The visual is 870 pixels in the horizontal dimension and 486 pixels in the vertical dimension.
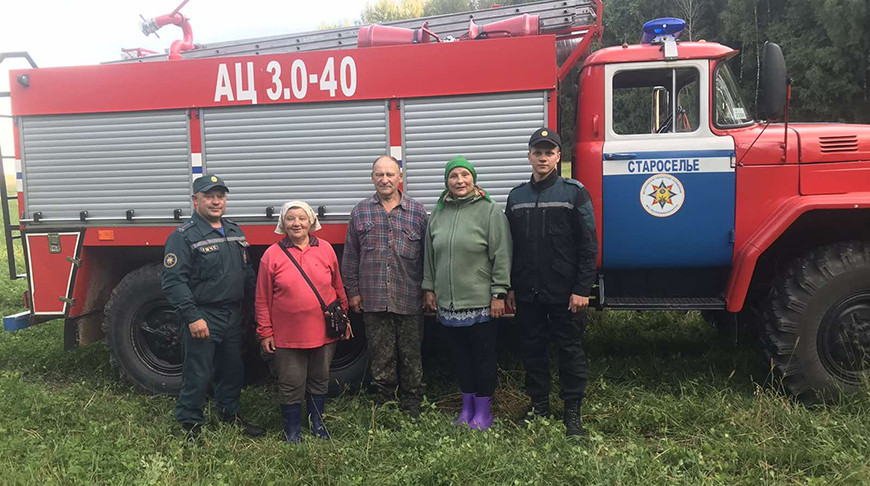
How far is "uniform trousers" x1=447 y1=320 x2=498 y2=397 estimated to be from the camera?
12.3 ft

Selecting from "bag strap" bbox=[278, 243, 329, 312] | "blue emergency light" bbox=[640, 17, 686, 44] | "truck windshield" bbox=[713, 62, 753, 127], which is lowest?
"bag strap" bbox=[278, 243, 329, 312]

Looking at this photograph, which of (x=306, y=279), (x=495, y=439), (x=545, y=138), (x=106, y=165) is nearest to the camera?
(x=495, y=439)

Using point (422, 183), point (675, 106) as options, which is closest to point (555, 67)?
point (675, 106)

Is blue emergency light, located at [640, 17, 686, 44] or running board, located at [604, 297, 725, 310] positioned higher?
blue emergency light, located at [640, 17, 686, 44]

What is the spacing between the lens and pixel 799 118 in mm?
22672

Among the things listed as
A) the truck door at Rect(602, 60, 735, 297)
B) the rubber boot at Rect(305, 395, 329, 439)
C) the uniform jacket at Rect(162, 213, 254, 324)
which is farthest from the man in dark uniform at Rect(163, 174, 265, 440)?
the truck door at Rect(602, 60, 735, 297)

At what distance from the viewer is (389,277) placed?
12.5ft

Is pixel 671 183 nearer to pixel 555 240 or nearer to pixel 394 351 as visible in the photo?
pixel 555 240

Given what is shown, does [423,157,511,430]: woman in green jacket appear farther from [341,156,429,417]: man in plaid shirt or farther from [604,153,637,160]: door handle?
[604,153,637,160]: door handle

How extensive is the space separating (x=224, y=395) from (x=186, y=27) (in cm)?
358

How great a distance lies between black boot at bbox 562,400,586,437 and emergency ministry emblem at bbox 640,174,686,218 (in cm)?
138

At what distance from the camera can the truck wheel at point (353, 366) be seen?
4527 millimetres

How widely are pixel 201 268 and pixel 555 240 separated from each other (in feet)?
7.20

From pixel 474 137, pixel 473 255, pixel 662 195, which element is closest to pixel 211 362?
pixel 473 255
